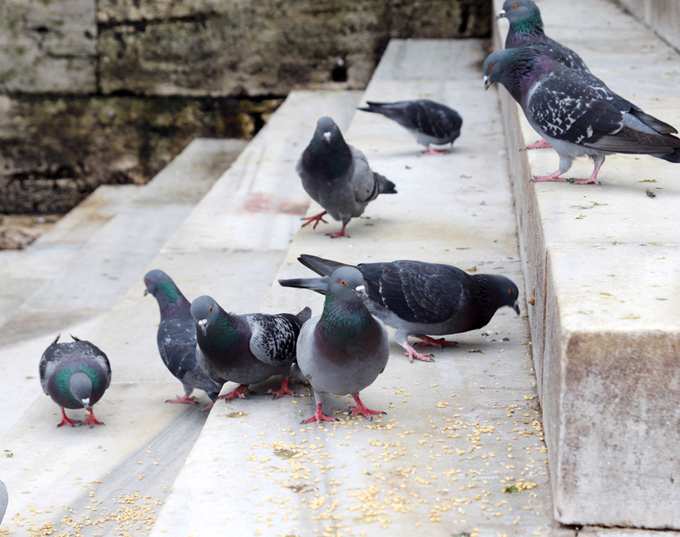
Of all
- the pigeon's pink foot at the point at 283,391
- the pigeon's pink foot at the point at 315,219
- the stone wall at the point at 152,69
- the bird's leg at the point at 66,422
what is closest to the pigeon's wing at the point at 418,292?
the pigeon's pink foot at the point at 283,391

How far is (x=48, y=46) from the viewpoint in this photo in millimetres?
11703

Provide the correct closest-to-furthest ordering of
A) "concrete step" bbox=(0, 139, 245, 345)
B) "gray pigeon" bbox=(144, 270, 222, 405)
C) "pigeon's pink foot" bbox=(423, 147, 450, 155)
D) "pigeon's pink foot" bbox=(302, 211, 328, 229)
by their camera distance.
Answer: "gray pigeon" bbox=(144, 270, 222, 405) → "pigeon's pink foot" bbox=(302, 211, 328, 229) → "concrete step" bbox=(0, 139, 245, 345) → "pigeon's pink foot" bbox=(423, 147, 450, 155)

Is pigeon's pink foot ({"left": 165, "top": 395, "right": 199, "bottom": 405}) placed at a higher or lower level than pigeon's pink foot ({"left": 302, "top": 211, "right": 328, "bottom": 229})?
lower

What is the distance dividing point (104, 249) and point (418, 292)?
4.36 m

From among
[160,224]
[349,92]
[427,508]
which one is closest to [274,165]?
[160,224]

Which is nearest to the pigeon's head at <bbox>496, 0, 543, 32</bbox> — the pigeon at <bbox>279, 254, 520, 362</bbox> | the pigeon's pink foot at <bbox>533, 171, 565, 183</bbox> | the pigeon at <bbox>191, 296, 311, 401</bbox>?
the pigeon's pink foot at <bbox>533, 171, 565, 183</bbox>

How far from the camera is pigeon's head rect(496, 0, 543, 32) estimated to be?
6359 millimetres

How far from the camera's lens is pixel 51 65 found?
11773 mm

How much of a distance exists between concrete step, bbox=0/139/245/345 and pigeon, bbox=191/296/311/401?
2.56 m

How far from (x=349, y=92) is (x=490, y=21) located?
145 cm

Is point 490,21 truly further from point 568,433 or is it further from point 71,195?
point 568,433

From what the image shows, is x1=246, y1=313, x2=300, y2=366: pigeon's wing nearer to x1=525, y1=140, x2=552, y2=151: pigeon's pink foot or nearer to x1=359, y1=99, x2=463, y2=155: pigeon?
x1=525, y1=140, x2=552, y2=151: pigeon's pink foot

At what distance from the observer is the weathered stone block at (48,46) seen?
11.6 metres

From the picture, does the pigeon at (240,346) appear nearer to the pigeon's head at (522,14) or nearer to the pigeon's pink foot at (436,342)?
the pigeon's pink foot at (436,342)
